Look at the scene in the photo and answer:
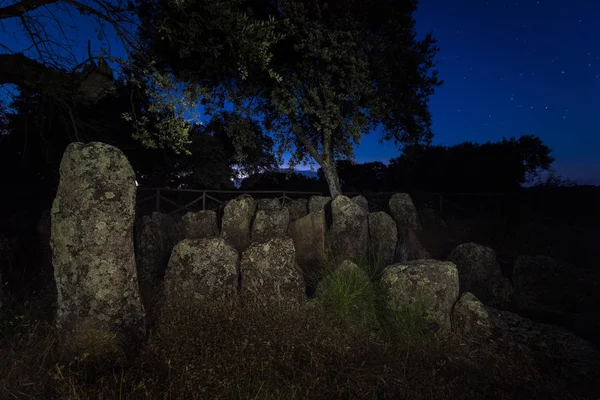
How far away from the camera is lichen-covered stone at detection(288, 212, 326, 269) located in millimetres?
8227

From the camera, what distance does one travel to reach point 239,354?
4.39m

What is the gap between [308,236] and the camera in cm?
839

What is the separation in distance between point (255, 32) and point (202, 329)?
5.53 metres

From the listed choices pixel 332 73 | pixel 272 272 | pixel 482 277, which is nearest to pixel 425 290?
pixel 272 272

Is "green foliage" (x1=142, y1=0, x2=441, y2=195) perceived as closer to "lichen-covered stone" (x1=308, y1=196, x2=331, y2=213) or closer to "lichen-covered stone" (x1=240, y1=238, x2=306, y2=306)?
"lichen-covered stone" (x1=308, y1=196, x2=331, y2=213)

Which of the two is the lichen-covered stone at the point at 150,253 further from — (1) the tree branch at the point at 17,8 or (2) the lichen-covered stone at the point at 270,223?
(1) the tree branch at the point at 17,8

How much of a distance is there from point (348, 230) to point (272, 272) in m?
2.76

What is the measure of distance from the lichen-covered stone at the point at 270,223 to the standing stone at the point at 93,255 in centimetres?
328

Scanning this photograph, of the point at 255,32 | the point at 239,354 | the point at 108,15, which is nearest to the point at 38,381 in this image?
the point at 239,354

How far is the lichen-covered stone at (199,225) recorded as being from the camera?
25.7 ft

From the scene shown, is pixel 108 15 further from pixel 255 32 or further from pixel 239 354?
pixel 239 354

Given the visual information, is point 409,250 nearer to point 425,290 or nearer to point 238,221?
point 425,290

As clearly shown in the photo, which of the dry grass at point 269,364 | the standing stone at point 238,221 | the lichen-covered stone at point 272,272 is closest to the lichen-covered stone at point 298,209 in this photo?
the standing stone at point 238,221

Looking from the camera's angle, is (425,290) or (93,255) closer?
(93,255)
